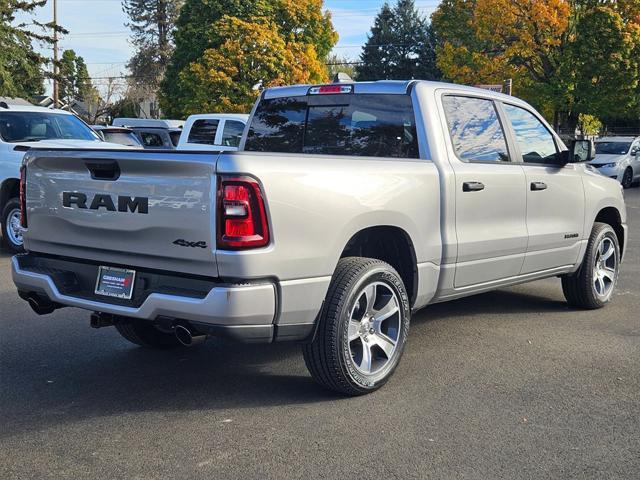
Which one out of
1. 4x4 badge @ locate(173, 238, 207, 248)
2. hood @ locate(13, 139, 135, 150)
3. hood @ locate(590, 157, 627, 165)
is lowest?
4x4 badge @ locate(173, 238, 207, 248)

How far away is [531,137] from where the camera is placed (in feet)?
19.8

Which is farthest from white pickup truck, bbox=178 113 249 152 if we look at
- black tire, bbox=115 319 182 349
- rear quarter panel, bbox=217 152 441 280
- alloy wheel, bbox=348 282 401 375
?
alloy wheel, bbox=348 282 401 375

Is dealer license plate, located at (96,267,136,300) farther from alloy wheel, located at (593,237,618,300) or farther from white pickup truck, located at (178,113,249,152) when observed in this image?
white pickup truck, located at (178,113,249,152)

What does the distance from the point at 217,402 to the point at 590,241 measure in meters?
3.96

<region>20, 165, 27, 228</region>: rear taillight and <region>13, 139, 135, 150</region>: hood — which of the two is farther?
<region>13, 139, 135, 150</region>: hood

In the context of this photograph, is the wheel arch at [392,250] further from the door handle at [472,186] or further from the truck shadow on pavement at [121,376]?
the truck shadow on pavement at [121,376]

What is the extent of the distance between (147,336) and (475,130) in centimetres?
289

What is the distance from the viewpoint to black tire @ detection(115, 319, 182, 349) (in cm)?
525

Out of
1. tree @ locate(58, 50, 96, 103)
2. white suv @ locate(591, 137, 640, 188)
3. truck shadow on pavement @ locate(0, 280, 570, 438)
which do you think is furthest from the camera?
tree @ locate(58, 50, 96, 103)

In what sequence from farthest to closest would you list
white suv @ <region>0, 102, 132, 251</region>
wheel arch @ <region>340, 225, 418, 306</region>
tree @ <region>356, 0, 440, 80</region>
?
tree @ <region>356, 0, 440, 80</region>, white suv @ <region>0, 102, 132, 251</region>, wheel arch @ <region>340, 225, 418, 306</region>

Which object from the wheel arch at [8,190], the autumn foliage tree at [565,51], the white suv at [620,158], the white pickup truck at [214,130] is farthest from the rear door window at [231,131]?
the autumn foliage tree at [565,51]

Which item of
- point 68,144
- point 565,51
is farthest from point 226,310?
point 565,51

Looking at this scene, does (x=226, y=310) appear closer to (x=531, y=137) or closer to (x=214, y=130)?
(x=531, y=137)

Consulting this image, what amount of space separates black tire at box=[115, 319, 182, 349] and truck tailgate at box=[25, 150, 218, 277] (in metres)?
0.99
